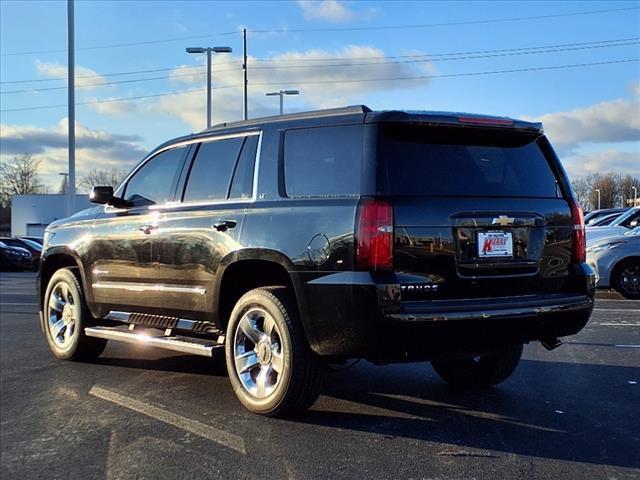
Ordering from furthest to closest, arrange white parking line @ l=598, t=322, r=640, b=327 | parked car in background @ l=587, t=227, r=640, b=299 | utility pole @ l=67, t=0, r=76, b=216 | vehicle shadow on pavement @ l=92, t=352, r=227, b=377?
utility pole @ l=67, t=0, r=76, b=216
parked car in background @ l=587, t=227, r=640, b=299
white parking line @ l=598, t=322, r=640, b=327
vehicle shadow on pavement @ l=92, t=352, r=227, b=377

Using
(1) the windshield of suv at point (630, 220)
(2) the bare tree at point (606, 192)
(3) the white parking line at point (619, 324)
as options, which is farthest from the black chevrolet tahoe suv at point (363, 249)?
(2) the bare tree at point (606, 192)

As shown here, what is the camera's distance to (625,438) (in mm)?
3885

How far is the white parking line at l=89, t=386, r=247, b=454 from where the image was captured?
3.90 meters

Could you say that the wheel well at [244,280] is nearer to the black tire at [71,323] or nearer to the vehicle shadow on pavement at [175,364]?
the vehicle shadow on pavement at [175,364]

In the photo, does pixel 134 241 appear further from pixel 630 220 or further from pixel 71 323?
pixel 630 220

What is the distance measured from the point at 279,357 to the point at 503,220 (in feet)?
5.50

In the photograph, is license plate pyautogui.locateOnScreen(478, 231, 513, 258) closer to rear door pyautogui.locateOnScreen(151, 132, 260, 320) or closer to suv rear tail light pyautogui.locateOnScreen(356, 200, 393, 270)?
suv rear tail light pyautogui.locateOnScreen(356, 200, 393, 270)

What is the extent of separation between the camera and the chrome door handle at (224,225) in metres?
4.53

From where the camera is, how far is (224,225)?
457 cm

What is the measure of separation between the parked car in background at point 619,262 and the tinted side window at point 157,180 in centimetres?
881

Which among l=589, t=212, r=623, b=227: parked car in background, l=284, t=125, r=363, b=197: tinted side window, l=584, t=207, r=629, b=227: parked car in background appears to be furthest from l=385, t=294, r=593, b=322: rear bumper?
l=584, t=207, r=629, b=227: parked car in background

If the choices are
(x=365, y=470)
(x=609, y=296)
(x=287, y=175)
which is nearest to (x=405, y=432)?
(x=365, y=470)

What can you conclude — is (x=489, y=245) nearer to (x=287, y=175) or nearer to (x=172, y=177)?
(x=287, y=175)

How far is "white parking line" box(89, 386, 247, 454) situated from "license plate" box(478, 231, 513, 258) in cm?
186
